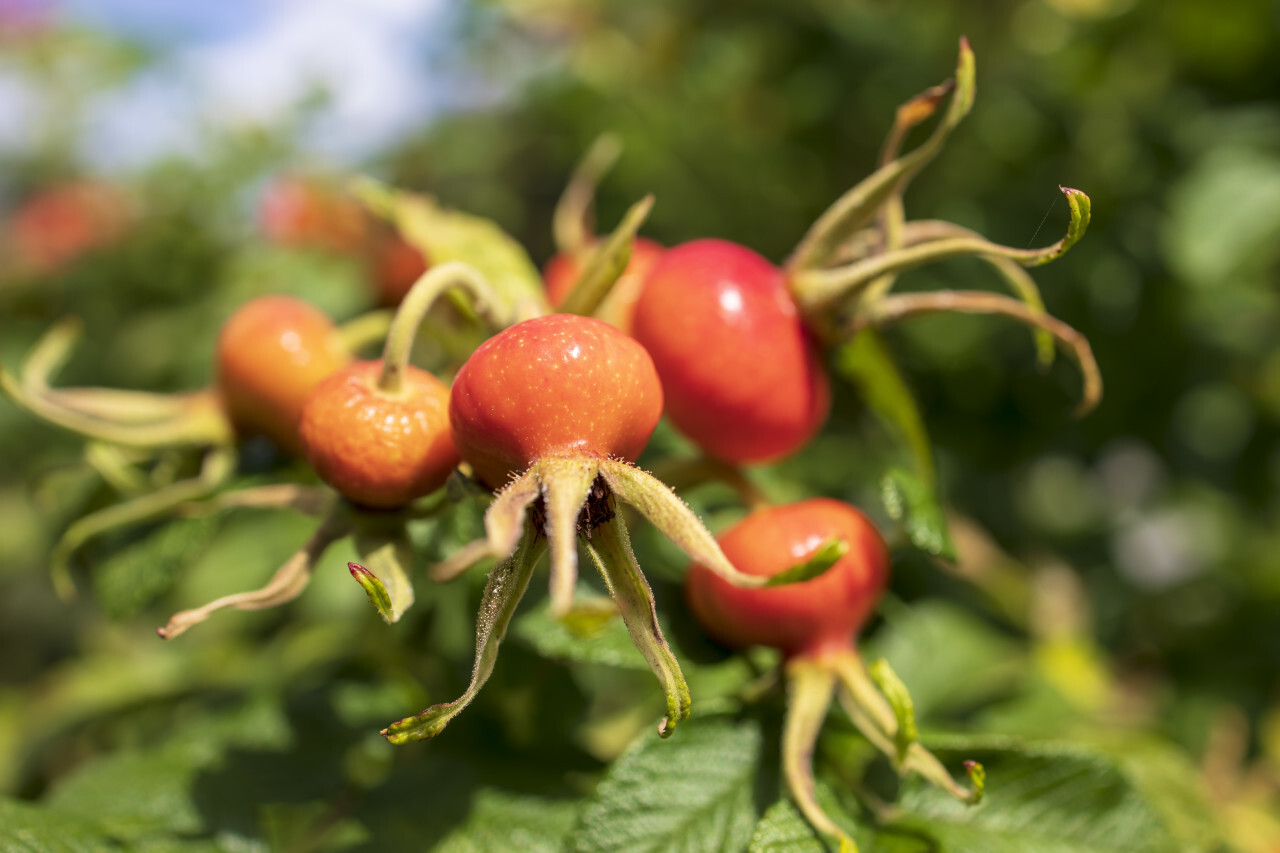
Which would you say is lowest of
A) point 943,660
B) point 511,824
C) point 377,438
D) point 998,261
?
point 943,660

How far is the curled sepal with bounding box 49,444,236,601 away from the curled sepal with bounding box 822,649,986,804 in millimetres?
816

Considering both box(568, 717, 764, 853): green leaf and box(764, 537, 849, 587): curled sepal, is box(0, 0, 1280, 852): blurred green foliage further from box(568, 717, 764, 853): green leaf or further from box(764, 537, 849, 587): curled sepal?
box(764, 537, 849, 587): curled sepal

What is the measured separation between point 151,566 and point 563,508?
0.74 meters

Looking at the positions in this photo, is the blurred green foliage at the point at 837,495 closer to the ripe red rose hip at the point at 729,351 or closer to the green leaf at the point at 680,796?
the green leaf at the point at 680,796

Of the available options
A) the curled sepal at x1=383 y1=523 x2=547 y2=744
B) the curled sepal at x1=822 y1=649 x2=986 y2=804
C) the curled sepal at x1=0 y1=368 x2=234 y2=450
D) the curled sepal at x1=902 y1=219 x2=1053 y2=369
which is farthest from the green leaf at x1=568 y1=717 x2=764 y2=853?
the curled sepal at x1=0 y1=368 x2=234 y2=450

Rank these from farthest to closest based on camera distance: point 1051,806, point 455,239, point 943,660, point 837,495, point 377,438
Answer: point 837,495 → point 943,660 → point 455,239 → point 1051,806 → point 377,438

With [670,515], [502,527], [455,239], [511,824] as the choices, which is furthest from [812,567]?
[455,239]

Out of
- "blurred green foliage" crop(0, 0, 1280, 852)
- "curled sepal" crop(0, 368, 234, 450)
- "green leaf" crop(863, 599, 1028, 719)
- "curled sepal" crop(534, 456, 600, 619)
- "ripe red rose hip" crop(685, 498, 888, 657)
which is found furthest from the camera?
"green leaf" crop(863, 599, 1028, 719)

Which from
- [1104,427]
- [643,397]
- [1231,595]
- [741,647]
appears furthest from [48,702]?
[1231,595]

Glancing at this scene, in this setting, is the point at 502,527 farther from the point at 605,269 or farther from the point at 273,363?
the point at 273,363

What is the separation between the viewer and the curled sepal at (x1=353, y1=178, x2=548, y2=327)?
4.39ft

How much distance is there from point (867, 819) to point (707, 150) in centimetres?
239

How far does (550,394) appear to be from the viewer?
895 mm

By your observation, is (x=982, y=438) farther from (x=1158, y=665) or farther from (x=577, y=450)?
(x=577, y=450)
